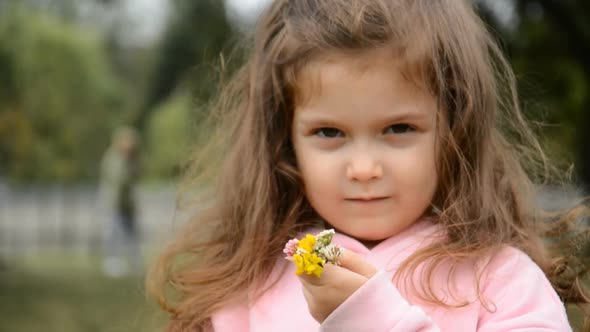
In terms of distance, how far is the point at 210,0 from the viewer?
9.71 metres

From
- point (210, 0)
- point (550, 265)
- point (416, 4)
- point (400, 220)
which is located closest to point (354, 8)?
point (416, 4)

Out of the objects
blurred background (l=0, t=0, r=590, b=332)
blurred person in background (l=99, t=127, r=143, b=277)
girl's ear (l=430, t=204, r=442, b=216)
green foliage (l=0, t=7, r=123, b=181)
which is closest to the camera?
girl's ear (l=430, t=204, r=442, b=216)

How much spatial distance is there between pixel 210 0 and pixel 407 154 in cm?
839

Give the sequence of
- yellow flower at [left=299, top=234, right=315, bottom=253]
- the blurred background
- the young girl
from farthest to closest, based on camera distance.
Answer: the blurred background < the young girl < yellow flower at [left=299, top=234, right=315, bottom=253]

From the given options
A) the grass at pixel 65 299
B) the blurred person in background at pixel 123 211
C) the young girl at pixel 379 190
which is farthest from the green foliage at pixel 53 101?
the young girl at pixel 379 190

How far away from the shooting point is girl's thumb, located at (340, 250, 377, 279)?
1514 mm

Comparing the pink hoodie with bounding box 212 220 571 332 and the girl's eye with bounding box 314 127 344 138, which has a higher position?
the girl's eye with bounding box 314 127 344 138

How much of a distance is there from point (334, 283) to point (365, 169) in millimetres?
242

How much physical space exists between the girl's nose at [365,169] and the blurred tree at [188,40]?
611 centimetres

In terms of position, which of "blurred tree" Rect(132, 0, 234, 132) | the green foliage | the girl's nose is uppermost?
the girl's nose

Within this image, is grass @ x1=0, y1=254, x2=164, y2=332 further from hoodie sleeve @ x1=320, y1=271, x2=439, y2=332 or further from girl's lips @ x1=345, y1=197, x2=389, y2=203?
hoodie sleeve @ x1=320, y1=271, x2=439, y2=332

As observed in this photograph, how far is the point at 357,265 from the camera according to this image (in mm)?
1524

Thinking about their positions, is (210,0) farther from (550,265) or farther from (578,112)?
(550,265)

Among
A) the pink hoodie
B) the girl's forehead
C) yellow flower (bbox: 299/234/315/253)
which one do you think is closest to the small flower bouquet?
yellow flower (bbox: 299/234/315/253)
